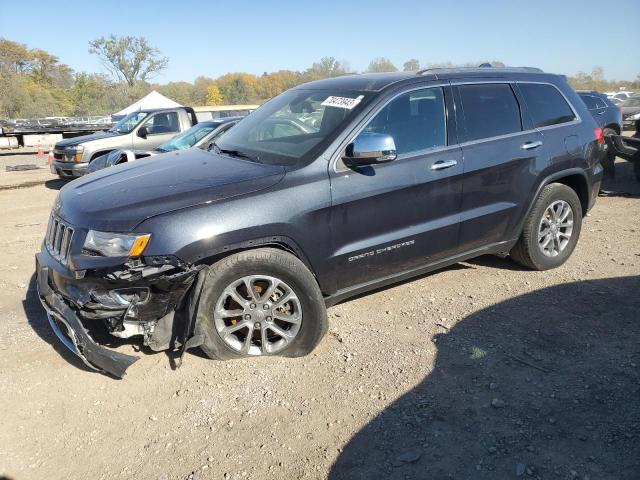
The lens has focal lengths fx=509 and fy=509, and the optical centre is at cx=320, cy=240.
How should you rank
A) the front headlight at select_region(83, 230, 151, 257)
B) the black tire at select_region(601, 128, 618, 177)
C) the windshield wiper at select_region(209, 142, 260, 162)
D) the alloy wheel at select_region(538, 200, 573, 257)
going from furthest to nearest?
the black tire at select_region(601, 128, 618, 177) < the alloy wheel at select_region(538, 200, 573, 257) < the windshield wiper at select_region(209, 142, 260, 162) < the front headlight at select_region(83, 230, 151, 257)

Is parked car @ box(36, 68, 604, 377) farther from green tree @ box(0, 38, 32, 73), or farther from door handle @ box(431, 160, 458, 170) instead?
green tree @ box(0, 38, 32, 73)

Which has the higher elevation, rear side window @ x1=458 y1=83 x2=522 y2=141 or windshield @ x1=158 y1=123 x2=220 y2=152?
rear side window @ x1=458 y1=83 x2=522 y2=141

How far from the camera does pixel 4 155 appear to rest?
66.4ft

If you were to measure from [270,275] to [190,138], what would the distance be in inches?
234

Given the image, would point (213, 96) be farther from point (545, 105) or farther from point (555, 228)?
point (555, 228)

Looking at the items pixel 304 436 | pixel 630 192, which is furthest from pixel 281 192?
pixel 630 192

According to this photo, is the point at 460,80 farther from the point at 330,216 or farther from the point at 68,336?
the point at 68,336

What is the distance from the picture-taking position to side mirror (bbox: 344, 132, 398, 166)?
11.3ft

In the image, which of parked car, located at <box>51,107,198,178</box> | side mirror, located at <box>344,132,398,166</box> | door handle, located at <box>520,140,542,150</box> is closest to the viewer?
side mirror, located at <box>344,132,398,166</box>

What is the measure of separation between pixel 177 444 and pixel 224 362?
764 mm

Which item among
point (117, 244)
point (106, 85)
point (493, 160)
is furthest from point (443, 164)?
point (106, 85)

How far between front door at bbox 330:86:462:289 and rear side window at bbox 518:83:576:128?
3.35 feet

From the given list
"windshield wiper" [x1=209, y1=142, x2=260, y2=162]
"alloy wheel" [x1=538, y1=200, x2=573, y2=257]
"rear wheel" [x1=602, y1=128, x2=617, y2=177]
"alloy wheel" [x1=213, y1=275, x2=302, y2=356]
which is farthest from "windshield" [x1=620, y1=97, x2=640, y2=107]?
"alloy wheel" [x1=213, y1=275, x2=302, y2=356]

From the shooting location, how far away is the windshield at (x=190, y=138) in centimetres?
840
